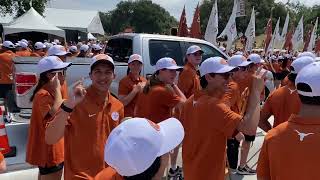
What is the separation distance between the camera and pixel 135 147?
1.72 m

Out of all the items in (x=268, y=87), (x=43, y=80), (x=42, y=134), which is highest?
(x=43, y=80)

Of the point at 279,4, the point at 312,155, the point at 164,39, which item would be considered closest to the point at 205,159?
the point at 312,155

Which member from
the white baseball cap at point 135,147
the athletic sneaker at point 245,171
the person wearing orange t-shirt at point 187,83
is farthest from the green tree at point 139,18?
the white baseball cap at point 135,147

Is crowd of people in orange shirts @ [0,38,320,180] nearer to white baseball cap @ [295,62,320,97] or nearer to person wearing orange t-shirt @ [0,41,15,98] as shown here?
white baseball cap @ [295,62,320,97]

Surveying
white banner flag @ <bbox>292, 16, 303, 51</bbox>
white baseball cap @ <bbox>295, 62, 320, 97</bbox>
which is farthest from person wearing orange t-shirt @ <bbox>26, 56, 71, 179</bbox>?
white banner flag @ <bbox>292, 16, 303, 51</bbox>

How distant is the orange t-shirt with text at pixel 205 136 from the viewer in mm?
3496

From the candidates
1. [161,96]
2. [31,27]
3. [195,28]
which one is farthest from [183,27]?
[31,27]

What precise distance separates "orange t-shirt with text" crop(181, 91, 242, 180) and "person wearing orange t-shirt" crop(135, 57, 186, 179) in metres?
0.97

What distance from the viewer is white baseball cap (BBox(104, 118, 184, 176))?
67.4 inches

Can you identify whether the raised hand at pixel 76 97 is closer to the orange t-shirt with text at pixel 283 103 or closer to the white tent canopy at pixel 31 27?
the orange t-shirt with text at pixel 283 103

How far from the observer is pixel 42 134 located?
3.80m

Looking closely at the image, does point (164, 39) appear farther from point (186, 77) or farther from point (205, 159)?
point (205, 159)

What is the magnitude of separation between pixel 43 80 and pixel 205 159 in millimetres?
1567

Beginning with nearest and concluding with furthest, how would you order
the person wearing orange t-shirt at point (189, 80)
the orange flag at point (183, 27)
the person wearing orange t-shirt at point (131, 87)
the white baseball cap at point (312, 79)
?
the white baseball cap at point (312, 79) → the person wearing orange t-shirt at point (131, 87) → the person wearing orange t-shirt at point (189, 80) → the orange flag at point (183, 27)
